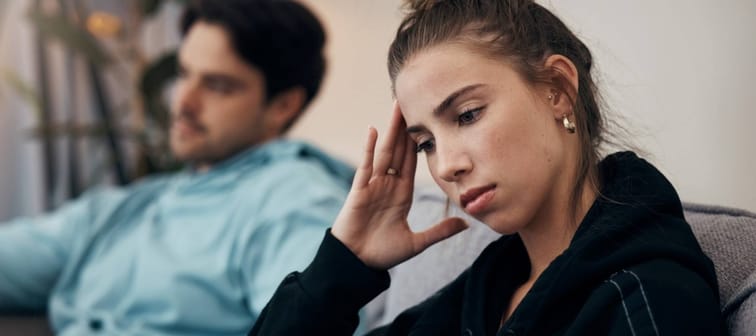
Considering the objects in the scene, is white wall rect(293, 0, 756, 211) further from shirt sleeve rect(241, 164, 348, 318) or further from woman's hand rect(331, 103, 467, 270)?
shirt sleeve rect(241, 164, 348, 318)

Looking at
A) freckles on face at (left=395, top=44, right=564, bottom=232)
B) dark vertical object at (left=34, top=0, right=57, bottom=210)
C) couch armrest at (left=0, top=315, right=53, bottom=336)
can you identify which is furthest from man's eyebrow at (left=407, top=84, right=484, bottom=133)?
dark vertical object at (left=34, top=0, right=57, bottom=210)

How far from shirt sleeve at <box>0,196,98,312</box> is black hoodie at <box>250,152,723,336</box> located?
1061 millimetres

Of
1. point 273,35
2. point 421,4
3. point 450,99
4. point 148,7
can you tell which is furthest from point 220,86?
point 450,99

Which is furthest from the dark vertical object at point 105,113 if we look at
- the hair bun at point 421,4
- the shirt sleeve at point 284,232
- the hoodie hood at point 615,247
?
the hoodie hood at point 615,247

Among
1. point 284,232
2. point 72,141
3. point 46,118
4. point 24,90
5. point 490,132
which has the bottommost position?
point 72,141

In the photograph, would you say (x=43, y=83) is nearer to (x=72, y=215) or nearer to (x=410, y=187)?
(x=72, y=215)

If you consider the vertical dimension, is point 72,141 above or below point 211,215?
below

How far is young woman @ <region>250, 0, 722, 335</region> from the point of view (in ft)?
2.20

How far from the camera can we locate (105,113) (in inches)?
110

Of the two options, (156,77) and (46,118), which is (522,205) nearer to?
(156,77)

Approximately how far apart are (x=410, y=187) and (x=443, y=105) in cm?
23

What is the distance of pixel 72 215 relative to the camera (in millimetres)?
1915

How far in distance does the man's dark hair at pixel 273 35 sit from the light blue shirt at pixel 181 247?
Result: 178 millimetres

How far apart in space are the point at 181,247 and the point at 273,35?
48 centimetres
